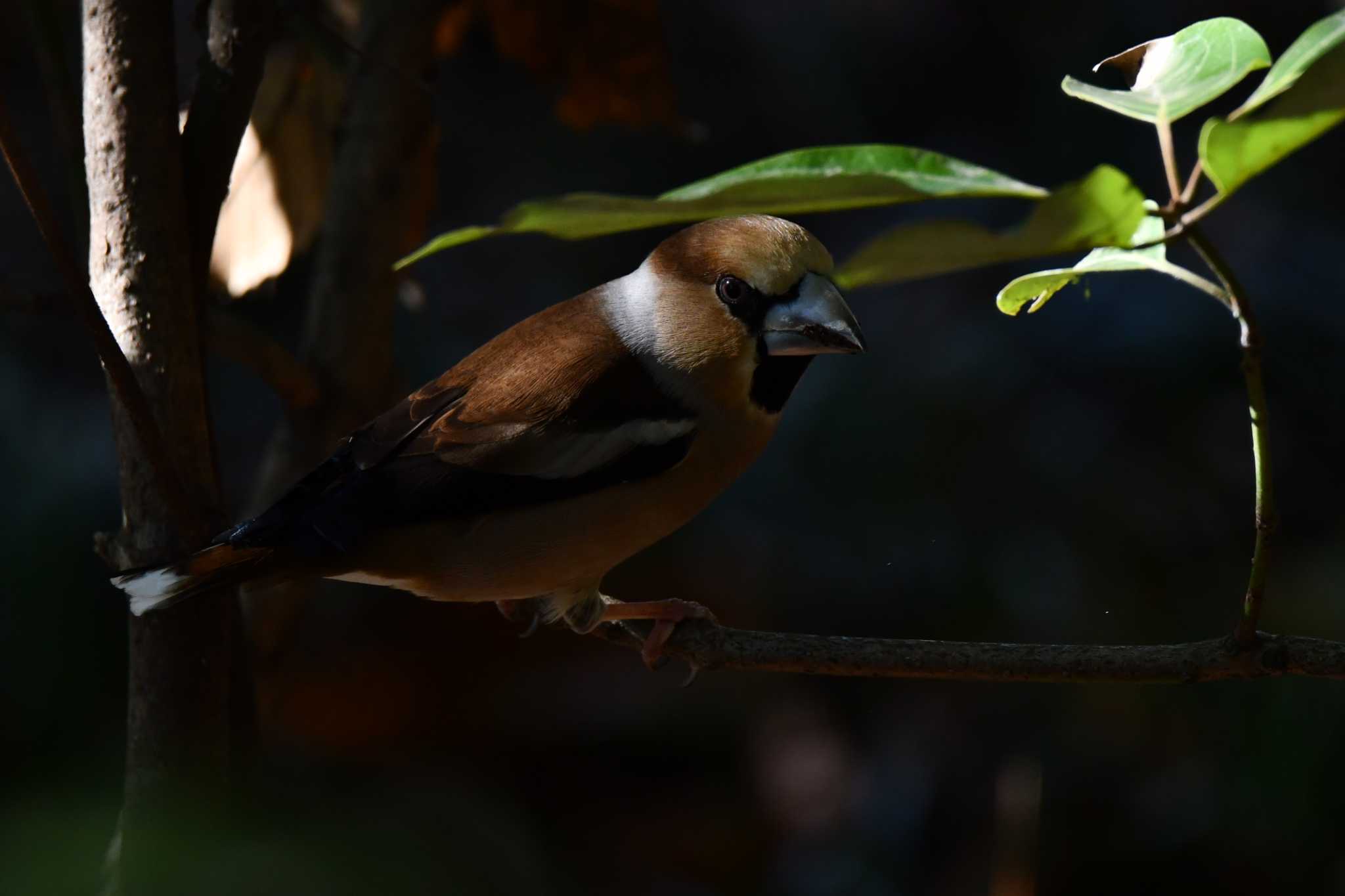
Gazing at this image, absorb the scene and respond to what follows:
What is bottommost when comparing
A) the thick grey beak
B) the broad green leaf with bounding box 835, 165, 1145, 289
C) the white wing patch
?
the white wing patch

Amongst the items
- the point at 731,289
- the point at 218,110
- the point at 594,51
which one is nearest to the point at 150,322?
the point at 218,110

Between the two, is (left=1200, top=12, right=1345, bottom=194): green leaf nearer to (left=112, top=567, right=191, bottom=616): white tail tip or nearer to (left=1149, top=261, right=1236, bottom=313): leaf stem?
(left=1149, top=261, right=1236, bottom=313): leaf stem

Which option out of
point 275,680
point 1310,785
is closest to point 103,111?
point 275,680

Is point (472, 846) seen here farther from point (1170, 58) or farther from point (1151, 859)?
point (1151, 859)

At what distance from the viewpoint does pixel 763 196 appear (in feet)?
3.19

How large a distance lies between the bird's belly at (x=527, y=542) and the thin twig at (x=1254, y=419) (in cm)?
107

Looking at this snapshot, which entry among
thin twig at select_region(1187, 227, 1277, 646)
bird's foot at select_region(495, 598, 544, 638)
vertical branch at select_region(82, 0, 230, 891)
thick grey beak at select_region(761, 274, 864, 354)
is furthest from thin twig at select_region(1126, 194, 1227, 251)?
bird's foot at select_region(495, 598, 544, 638)

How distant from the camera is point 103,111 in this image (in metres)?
1.92

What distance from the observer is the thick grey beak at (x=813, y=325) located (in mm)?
2322

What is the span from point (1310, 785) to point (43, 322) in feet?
15.2

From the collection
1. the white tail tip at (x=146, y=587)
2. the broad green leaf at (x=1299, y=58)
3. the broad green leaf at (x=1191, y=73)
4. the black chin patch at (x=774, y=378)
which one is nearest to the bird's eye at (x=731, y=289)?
the black chin patch at (x=774, y=378)

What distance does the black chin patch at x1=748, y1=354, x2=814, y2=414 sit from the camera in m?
2.50

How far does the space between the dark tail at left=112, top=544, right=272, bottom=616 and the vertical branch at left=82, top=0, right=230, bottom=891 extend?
20 millimetres

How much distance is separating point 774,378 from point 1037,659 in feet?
2.73
